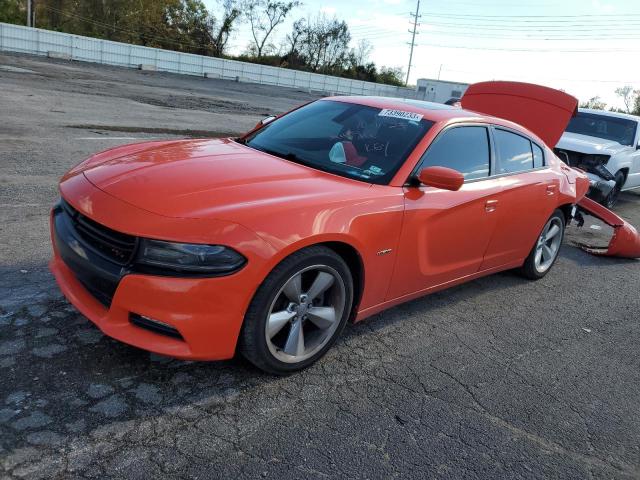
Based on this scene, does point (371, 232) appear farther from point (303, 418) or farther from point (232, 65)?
point (232, 65)

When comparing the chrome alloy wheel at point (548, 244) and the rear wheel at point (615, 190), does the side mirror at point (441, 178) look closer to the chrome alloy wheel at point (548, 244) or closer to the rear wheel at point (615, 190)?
the chrome alloy wheel at point (548, 244)

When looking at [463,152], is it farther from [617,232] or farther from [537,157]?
[617,232]

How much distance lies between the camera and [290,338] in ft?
10.0

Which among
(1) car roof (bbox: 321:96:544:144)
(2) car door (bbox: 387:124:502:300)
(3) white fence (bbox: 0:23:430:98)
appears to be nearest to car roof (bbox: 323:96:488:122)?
(1) car roof (bbox: 321:96:544:144)

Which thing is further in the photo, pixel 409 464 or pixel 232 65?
pixel 232 65

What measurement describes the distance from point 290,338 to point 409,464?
3.01 ft

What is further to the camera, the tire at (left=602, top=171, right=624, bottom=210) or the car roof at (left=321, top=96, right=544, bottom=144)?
the tire at (left=602, top=171, right=624, bottom=210)

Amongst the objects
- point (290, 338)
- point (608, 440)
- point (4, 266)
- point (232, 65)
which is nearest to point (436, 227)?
point (290, 338)

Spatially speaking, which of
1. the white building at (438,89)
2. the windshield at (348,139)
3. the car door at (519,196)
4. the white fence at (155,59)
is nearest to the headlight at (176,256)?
the windshield at (348,139)

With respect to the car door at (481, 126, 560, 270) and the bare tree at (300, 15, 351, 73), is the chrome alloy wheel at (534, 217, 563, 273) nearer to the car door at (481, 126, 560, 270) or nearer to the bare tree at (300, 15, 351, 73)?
the car door at (481, 126, 560, 270)

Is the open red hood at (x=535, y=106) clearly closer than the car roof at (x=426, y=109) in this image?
No

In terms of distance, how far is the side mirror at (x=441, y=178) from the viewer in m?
3.44

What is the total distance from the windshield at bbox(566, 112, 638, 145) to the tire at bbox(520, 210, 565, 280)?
594 cm

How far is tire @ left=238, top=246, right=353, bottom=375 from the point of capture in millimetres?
2812
